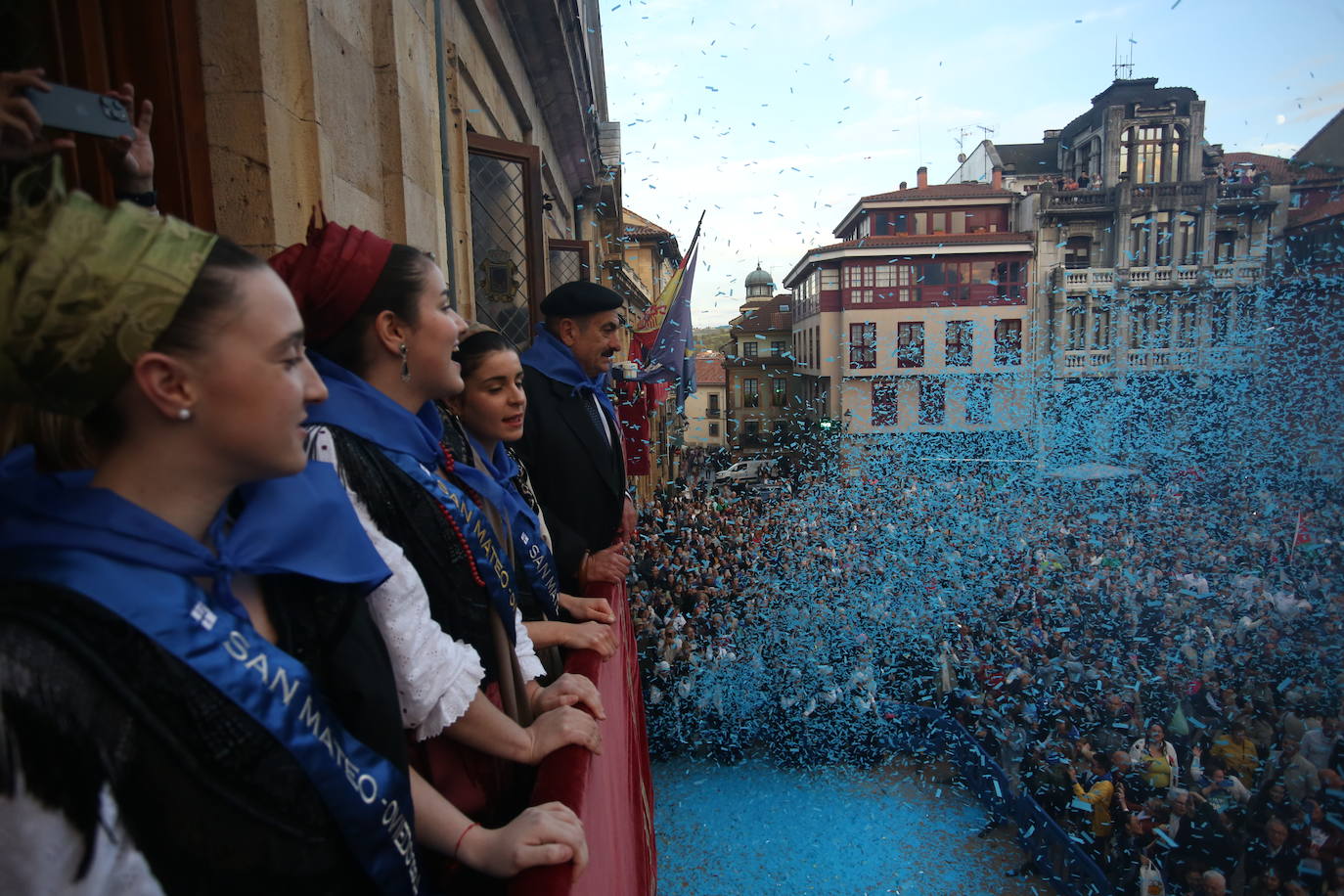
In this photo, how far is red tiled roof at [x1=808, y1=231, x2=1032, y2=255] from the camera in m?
27.9

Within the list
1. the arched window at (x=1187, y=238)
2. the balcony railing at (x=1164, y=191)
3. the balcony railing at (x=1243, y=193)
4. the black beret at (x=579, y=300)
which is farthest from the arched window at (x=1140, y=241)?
the black beret at (x=579, y=300)

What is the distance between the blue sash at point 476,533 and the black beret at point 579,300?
5.82 ft

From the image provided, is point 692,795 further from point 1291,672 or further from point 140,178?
point 140,178

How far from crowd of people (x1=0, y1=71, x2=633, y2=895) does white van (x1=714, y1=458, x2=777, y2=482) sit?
29.1m

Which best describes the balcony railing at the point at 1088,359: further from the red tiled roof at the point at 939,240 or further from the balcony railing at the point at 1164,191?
the balcony railing at the point at 1164,191

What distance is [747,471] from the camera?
1267 inches

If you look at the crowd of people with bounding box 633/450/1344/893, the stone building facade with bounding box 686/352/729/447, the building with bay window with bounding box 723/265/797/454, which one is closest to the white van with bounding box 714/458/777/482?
the building with bay window with bounding box 723/265/797/454

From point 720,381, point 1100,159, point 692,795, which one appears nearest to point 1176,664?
point 692,795

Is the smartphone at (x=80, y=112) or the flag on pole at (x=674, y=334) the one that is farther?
the flag on pole at (x=674, y=334)

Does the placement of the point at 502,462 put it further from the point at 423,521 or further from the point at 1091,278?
the point at 1091,278

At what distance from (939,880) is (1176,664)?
464 cm

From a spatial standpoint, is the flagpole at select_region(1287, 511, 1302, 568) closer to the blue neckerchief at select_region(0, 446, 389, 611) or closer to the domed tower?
the blue neckerchief at select_region(0, 446, 389, 611)

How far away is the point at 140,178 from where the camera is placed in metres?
1.59

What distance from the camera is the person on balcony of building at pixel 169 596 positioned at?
0.78 meters
